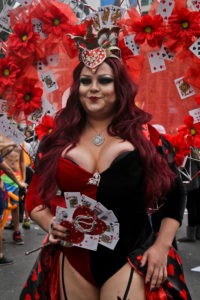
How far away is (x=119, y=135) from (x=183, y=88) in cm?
55

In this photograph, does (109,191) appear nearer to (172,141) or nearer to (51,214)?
(51,214)

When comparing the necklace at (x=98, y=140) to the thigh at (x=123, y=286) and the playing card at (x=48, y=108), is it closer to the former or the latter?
the playing card at (x=48, y=108)

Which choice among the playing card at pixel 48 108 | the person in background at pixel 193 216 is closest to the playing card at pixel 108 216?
the playing card at pixel 48 108

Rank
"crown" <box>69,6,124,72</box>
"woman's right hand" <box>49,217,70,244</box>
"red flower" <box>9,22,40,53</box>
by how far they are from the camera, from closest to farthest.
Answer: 1. "woman's right hand" <box>49,217,70,244</box>
2. "crown" <box>69,6,124,72</box>
3. "red flower" <box>9,22,40,53</box>

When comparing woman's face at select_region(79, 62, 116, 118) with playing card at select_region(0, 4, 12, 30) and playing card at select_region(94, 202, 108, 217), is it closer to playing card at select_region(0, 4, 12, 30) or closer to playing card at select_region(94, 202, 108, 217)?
playing card at select_region(94, 202, 108, 217)

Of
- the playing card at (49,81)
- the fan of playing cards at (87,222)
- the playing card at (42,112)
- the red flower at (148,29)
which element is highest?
the red flower at (148,29)

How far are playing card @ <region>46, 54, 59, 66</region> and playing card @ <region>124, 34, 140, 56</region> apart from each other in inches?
17.6

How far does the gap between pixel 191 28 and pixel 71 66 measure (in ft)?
2.41

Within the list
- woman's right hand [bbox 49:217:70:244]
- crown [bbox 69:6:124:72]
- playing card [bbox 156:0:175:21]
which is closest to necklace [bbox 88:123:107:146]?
crown [bbox 69:6:124:72]

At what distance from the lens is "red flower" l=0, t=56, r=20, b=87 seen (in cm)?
254

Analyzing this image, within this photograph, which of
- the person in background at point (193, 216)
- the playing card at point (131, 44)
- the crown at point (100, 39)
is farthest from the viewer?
the person in background at point (193, 216)

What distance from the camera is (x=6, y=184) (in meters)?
6.82

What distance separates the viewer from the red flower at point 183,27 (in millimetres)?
2287

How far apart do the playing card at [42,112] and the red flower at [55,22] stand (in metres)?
0.41
